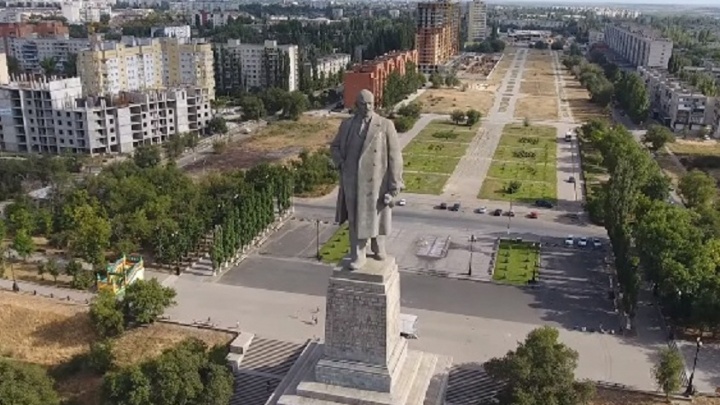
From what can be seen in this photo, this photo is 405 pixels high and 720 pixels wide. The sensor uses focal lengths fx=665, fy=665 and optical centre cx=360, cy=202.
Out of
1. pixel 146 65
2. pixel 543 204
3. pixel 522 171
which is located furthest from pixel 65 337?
pixel 146 65

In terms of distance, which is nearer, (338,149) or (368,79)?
(338,149)

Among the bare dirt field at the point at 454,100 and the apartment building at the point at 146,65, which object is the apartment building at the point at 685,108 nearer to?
the bare dirt field at the point at 454,100

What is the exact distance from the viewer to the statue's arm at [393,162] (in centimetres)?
1862

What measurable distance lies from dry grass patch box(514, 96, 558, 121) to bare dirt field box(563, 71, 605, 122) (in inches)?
109

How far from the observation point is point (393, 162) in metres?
18.7

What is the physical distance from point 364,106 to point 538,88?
350 feet

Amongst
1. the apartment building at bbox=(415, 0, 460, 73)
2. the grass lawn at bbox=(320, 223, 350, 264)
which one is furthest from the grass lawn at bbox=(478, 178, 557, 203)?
the apartment building at bbox=(415, 0, 460, 73)

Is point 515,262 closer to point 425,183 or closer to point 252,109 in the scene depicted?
point 425,183

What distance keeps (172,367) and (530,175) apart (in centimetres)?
4533

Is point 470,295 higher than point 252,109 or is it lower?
lower

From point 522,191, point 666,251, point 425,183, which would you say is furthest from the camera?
point 425,183

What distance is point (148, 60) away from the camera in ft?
302

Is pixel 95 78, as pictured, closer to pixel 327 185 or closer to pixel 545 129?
pixel 327 185

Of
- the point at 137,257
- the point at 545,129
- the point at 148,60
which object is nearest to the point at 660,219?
the point at 137,257
